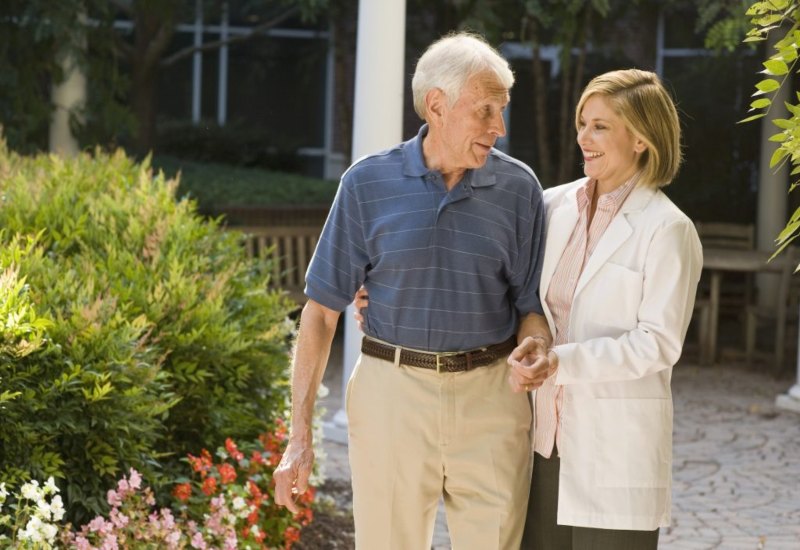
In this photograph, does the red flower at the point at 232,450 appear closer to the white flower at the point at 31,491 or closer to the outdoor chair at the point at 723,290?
the white flower at the point at 31,491

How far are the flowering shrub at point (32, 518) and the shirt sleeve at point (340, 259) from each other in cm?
108

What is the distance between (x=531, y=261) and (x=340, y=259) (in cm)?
51

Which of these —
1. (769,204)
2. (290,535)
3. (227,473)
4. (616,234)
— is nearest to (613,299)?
(616,234)

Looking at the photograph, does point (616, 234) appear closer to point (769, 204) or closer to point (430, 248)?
point (430, 248)

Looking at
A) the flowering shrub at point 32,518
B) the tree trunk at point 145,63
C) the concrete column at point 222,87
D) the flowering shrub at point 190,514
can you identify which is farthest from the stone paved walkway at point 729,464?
the concrete column at point 222,87

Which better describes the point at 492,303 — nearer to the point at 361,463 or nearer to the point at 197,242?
the point at 361,463

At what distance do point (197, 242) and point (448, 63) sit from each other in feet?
9.52

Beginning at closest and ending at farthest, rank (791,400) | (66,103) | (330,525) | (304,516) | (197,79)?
(304,516) → (330,525) → (791,400) → (66,103) → (197,79)

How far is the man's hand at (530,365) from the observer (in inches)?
124

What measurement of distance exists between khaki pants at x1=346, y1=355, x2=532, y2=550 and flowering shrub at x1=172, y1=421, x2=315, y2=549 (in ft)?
3.81

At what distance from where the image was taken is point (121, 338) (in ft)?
14.6

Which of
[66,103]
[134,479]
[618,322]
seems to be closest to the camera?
[618,322]

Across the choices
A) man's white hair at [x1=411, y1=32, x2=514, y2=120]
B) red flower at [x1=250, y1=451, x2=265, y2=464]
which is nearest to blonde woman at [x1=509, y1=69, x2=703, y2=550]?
man's white hair at [x1=411, y1=32, x2=514, y2=120]

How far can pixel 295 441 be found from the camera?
11.6ft
